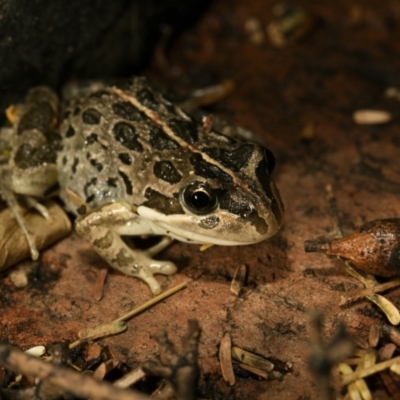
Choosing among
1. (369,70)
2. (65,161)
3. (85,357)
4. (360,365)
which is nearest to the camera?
(360,365)

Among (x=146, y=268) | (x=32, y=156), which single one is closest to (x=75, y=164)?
(x=32, y=156)

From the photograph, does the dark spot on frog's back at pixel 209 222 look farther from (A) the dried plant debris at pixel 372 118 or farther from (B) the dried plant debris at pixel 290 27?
(B) the dried plant debris at pixel 290 27

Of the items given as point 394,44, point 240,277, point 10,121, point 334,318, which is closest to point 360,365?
point 334,318

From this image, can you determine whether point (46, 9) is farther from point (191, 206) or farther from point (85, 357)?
point (85, 357)

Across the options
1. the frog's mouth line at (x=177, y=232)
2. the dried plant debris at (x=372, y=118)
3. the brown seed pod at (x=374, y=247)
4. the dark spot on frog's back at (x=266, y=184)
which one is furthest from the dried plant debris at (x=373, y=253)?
the dried plant debris at (x=372, y=118)

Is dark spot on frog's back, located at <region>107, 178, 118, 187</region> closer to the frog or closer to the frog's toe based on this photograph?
the frog

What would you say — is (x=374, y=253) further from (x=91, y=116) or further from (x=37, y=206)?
(x=37, y=206)
